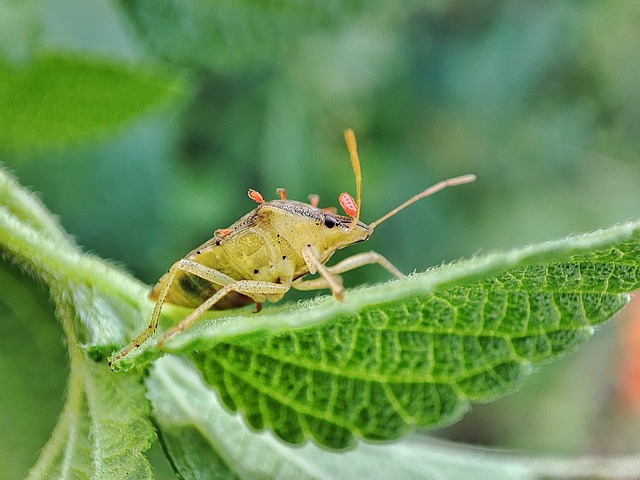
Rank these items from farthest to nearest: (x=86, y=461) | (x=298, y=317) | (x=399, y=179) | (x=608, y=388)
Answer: (x=399, y=179) < (x=608, y=388) < (x=86, y=461) < (x=298, y=317)

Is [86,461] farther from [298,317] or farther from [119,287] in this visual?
[298,317]

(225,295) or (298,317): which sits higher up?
Answer: (225,295)

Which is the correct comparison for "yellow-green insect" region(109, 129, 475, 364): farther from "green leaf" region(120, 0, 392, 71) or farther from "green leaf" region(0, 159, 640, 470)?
"green leaf" region(120, 0, 392, 71)

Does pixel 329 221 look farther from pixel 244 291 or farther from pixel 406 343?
pixel 406 343

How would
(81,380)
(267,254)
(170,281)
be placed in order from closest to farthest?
(81,380), (170,281), (267,254)

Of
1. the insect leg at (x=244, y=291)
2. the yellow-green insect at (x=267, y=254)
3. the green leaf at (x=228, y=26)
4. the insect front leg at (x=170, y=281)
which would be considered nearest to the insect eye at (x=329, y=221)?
the yellow-green insect at (x=267, y=254)

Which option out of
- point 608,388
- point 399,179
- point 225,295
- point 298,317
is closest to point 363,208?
point 399,179

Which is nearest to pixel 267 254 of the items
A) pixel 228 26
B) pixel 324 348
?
pixel 324 348
